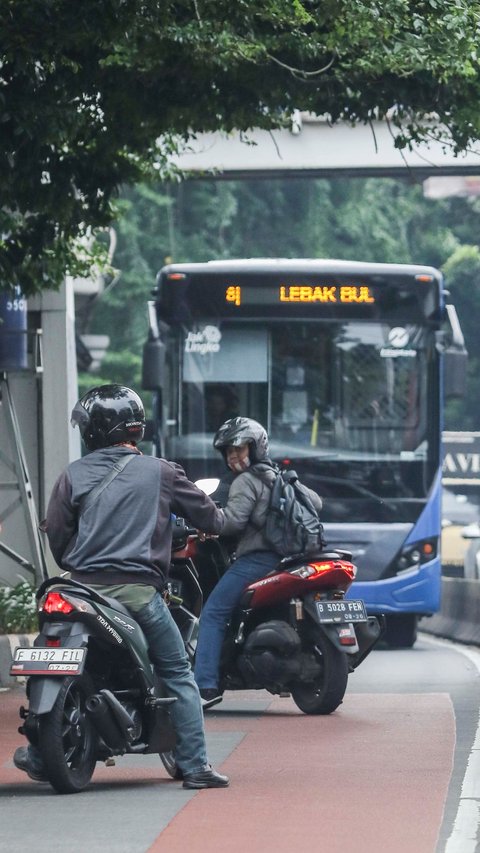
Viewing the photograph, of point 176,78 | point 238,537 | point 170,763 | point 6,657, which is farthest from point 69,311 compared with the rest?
point 170,763

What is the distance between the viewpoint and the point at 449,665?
15.3 m

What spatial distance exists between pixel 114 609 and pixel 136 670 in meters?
0.30

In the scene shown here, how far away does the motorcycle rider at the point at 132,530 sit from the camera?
302 inches

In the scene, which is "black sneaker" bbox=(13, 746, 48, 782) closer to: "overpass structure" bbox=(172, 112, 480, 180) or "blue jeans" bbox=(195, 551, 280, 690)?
"blue jeans" bbox=(195, 551, 280, 690)

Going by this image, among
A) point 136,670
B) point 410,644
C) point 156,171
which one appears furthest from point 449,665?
point 136,670

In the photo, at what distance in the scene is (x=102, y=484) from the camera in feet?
25.3

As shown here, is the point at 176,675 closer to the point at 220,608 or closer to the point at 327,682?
the point at 220,608

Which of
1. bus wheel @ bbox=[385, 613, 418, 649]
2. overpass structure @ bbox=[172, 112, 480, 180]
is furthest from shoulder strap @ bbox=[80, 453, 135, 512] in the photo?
overpass structure @ bbox=[172, 112, 480, 180]

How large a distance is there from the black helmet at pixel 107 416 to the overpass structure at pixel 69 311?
31.1ft

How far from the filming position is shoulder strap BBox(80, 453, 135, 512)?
769cm

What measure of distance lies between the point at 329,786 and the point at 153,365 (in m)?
8.69

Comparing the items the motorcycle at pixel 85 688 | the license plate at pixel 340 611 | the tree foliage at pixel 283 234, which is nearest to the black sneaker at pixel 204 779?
the motorcycle at pixel 85 688

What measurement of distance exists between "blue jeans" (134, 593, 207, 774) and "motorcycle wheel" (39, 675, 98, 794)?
1.05 ft

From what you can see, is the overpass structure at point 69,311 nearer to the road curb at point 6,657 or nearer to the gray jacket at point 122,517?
the road curb at point 6,657
